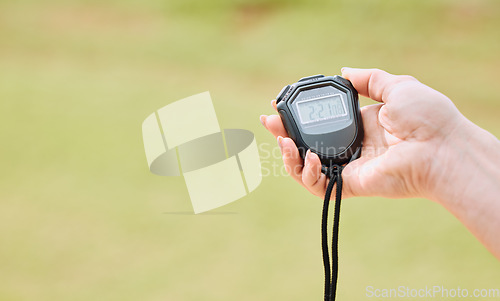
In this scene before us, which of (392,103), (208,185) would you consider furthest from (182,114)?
(392,103)

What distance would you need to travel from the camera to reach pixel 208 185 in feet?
5.78

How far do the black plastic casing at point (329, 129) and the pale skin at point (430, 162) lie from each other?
4 centimetres

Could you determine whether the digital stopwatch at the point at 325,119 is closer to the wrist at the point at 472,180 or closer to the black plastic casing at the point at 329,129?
the black plastic casing at the point at 329,129

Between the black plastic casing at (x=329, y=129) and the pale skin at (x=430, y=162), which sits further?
the black plastic casing at (x=329, y=129)

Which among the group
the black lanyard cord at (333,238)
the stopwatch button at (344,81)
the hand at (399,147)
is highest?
the stopwatch button at (344,81)

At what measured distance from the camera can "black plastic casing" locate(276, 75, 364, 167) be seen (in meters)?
1.02

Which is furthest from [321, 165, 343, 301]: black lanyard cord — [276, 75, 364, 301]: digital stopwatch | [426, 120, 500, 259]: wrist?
[426, 120, 500, 259]: wrist

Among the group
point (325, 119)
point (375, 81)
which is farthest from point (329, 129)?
point (375, 81)

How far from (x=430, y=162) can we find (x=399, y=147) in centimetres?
6

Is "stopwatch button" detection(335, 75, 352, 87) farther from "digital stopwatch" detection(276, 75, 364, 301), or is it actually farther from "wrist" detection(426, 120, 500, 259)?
"wrist" detection(426, 120, 500, 259)

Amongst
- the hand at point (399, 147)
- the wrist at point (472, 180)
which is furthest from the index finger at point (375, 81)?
the wrist at point (472, 180)

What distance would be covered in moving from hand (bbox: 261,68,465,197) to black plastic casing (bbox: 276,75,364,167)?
3 cm

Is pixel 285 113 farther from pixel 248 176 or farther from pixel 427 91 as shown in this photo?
pixel 248 176

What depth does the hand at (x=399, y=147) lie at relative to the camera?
3.10ft
